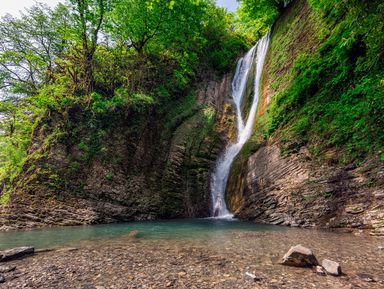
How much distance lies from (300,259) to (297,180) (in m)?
5.30

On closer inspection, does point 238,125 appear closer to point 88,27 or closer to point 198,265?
point 88,27

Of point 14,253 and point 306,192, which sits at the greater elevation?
point 306,192

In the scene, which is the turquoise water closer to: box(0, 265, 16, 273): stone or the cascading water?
box(0, 265, 16, 273): stone

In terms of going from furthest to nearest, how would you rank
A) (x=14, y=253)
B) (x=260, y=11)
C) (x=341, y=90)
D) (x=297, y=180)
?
1. (x=260, y=11)
2. (x=297, y=180)
3. (x=341, y=90)
4. (x=14, y=253)

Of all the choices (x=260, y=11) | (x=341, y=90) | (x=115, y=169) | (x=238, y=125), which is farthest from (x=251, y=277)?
(x=260, y=11)

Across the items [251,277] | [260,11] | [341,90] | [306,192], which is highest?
[260,11]

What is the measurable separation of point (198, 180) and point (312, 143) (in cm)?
686

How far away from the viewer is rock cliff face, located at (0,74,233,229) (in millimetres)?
10477

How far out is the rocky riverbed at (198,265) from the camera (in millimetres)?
3078

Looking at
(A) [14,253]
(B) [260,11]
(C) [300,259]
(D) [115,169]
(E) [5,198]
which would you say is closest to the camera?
(C) [300,259]

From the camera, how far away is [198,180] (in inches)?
521

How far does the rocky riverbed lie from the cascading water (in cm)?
665

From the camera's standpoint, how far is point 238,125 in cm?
1588

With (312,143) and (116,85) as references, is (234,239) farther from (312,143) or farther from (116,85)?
(116,85)
